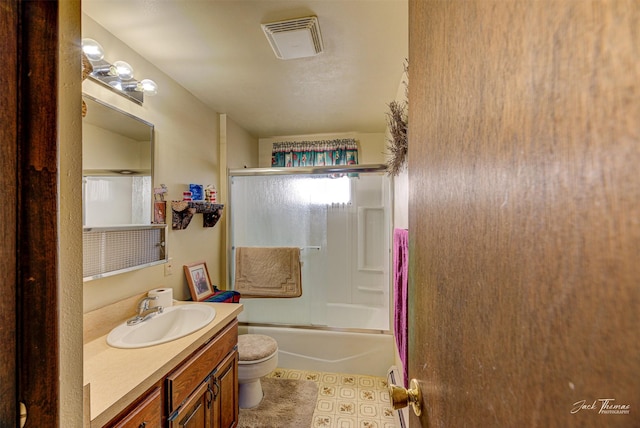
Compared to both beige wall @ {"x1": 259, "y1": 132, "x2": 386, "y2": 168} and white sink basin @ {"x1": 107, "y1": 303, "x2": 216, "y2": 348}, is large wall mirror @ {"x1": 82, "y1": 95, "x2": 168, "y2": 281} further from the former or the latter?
beige wall @ {"x1": 259, "y1": 132, "x2": 386, "y2": 168}

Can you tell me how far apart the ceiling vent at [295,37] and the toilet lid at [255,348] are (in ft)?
6.54

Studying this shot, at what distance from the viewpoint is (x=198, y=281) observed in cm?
207

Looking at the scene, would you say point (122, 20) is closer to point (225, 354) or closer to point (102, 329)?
point (102, 329)

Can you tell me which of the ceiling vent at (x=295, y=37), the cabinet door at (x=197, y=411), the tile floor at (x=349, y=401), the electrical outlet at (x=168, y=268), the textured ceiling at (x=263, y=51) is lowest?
the tile floor at (x=349, y=401)

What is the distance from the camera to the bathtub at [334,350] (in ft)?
7.77

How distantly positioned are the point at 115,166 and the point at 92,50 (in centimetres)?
54

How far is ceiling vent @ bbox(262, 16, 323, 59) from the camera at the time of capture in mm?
Result: 1358

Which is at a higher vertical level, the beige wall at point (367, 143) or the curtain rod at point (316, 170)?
the beige wall at point (367, 143)

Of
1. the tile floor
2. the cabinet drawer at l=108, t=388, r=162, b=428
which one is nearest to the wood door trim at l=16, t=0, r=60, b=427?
the cabinet drawer at l=108, t=388, r=162, b=428

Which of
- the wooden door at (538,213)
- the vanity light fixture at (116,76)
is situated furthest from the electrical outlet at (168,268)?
the wooden door at (538,213)

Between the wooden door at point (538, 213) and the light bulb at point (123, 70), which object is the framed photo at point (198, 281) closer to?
the light bulb at point (123, 70)

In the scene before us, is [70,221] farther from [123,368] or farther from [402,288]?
[402,288]

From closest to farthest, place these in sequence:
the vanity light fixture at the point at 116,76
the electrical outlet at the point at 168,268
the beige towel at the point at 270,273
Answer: the vanity light fixture at the point at 116,76 < the electrical outlet at the point at 168,268 < the beige towel at the point at 270,273

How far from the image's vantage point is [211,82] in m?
1.96
